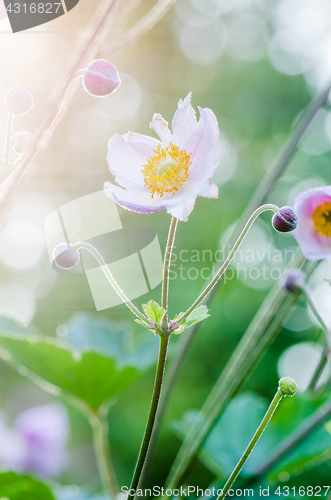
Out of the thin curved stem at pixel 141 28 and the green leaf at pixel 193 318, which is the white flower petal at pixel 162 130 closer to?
the thin curved stem at pixel 141 28

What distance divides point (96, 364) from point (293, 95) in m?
5.02

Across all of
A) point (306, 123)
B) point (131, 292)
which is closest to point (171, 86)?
point (131, 292)

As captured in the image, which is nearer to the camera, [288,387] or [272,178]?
[288,387]

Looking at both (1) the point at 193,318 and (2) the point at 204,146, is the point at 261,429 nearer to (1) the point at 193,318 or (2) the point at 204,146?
(1) the point at 193,318

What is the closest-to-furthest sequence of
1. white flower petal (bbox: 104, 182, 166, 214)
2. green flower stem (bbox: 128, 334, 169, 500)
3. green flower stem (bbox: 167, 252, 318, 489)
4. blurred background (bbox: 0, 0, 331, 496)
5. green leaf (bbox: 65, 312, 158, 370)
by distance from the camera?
green flower stem (bbox: 128, 334, 169, 500) < white flower petal (bbox: 104, 182, 166, 214) < green flower stem (bbox: 167, 252, 318, 489) < green leaf (bbox: 65, 312, 158, 370) < blurred background (bbox: 0, 0, 331, 496)

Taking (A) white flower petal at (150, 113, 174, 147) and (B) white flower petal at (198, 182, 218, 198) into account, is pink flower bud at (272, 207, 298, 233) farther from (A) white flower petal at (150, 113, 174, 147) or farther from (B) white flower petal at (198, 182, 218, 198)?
(A) white flower petal at (150, 113, 174, 147)

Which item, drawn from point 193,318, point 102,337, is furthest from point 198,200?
point 193,318

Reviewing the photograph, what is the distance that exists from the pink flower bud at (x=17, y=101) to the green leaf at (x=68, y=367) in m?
0.36

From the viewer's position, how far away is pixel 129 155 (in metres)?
0.62

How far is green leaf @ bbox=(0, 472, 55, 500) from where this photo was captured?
0.55 m

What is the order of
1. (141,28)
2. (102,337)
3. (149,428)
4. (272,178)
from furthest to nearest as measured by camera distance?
(102,337) → (272,178) → (141,28) → (149,428)

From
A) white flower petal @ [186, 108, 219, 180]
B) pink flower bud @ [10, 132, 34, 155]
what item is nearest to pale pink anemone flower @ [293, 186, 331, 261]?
white flower petal @ [186, 108, 219, 180]

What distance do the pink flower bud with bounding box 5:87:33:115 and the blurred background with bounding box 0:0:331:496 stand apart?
15 centimetres

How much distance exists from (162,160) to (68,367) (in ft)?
1.28
